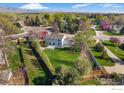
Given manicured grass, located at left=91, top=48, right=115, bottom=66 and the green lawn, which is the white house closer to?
the green lawn

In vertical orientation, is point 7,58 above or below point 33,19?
below

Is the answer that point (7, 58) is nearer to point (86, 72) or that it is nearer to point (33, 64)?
point (33, 64)

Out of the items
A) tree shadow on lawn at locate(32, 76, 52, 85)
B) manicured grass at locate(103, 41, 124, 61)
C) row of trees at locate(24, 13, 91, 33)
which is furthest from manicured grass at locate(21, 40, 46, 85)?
manicured grass at locate(103, 41, 124, 61)

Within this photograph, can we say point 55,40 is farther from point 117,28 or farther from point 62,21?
point 117,28

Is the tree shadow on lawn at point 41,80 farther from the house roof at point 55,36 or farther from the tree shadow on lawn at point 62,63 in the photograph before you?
the house roof at point 55,36

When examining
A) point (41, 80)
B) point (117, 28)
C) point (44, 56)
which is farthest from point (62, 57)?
point (117, 28)
